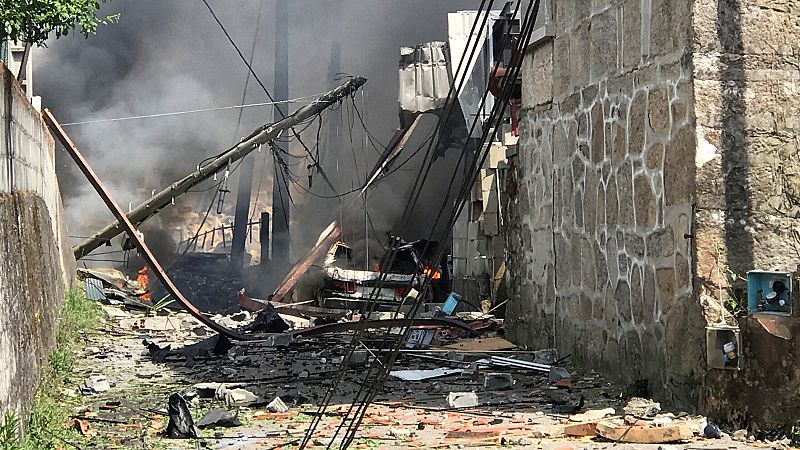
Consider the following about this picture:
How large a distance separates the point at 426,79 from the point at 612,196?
16.5m

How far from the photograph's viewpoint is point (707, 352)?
6.58m

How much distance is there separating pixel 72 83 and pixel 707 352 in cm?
3109

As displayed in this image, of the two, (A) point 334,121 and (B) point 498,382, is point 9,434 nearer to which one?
(B) point 498,382

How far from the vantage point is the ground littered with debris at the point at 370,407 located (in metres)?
6.61

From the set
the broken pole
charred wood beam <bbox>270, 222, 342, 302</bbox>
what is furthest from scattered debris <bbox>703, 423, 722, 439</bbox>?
the broken pole

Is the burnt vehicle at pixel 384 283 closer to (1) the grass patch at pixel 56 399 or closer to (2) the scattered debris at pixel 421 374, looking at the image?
(1) the grass patch at pixel 56 399

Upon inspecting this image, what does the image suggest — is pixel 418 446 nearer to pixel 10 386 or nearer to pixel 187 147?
pixel 10 386

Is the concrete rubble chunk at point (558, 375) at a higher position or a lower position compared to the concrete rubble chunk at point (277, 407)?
higher

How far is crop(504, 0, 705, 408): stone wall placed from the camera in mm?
7125

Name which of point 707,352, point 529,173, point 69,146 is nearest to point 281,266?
point 69,146

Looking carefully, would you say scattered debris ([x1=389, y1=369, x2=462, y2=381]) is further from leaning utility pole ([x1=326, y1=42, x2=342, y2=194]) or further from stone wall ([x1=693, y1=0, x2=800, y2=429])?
leaning utility pole ([x1=326, y1=42, x2=342, y2=194])

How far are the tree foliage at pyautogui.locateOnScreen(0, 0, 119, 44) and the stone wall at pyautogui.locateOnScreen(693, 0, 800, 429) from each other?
5.01 meters

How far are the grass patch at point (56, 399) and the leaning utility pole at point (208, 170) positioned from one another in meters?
7.62

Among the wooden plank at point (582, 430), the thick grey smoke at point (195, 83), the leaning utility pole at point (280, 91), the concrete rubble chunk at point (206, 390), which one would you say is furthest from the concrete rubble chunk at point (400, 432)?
the leaning utility pole at point (280, 91)
